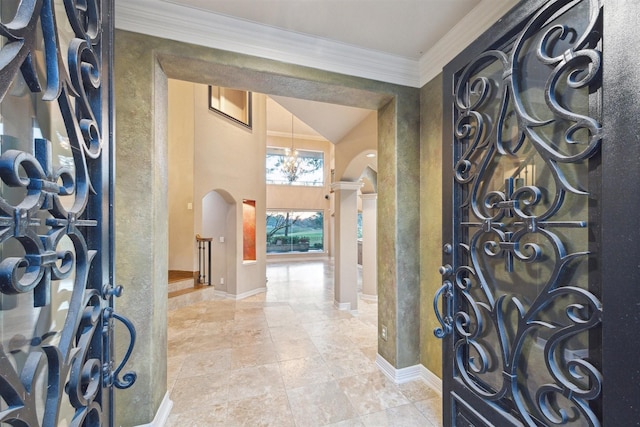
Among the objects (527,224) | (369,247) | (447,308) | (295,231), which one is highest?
(527,224)

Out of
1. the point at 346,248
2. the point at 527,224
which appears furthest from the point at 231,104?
the point at 527,224

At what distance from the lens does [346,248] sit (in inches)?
199

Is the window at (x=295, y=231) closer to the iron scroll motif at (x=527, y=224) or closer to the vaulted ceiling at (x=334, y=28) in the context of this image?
the vaulted ceiling at (x=334, y=28)

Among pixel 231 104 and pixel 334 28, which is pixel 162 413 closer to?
pixel 334 28

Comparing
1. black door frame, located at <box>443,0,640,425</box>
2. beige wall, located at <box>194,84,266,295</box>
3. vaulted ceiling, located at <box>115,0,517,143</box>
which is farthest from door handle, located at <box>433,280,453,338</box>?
beige wall, located at <box>194,84,266,295</box>

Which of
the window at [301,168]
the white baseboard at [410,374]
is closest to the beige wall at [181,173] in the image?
the white baseboard at [410,374]

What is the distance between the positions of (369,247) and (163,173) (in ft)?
15.0

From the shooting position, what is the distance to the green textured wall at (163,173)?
5.98 ft

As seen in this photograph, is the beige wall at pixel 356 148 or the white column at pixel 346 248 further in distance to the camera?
the white column at pixel 346 248

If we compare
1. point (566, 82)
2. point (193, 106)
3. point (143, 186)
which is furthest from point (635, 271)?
point (193, 106)

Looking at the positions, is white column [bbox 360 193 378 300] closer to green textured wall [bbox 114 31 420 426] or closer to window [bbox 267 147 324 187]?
green textured wall [bbox 114 31 420 426]

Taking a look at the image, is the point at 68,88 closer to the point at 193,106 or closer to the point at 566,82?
the point at 566,82

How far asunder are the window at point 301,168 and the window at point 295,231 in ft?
4.86

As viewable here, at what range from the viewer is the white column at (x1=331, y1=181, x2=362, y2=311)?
5004mm
